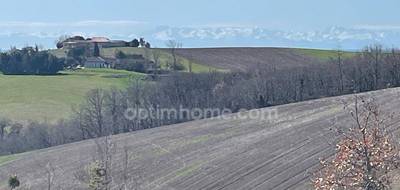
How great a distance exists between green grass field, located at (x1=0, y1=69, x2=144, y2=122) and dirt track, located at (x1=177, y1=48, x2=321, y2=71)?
12334 mm

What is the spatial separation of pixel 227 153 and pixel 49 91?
62682 mm

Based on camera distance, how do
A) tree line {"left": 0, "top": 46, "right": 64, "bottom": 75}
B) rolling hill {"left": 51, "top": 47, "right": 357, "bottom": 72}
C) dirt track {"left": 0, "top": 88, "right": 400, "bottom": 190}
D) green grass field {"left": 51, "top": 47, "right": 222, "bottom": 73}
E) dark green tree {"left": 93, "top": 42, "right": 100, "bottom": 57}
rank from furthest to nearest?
dark green tree {"left": 93, "top": 42, "right": 100, "bottom": 57}
green grass field {"left": 51, "top": 47, "right": 222, "bottom": 73}
tree line {"left": 0, "top": 46, "right": 64, "bottom": 75}
rolling hill {"left": 51, "top": 47, "right": 357, "bottom": 72}
dirt track {"left": 0, "top": 88, "right": 400, "bottom": 190}

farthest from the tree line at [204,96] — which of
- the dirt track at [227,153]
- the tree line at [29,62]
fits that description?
the tree line at [29,62]

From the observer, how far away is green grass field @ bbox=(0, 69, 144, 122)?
91688mm

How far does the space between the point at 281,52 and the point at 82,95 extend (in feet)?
117

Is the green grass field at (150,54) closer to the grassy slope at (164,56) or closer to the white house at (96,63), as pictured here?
the grassy slope at (164,56)

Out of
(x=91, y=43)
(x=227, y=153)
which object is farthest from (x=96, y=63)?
(x=227, y=153)

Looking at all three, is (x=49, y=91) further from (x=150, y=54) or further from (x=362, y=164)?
(x=362, y=164)

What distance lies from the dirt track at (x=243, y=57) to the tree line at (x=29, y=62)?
60.9 feet

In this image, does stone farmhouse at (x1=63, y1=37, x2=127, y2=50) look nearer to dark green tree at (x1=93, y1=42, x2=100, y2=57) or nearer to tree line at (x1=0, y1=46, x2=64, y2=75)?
dark green tree at (x1=93, y1=42, x2=100, y2=57)

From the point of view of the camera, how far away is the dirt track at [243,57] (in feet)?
377

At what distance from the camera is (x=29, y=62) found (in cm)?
12000

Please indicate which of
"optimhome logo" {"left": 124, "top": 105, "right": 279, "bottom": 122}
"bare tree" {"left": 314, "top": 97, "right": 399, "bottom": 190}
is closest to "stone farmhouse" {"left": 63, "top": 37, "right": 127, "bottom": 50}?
"optimhome logo" {"left": 124, "top": 105, "right": 279, "bottom": 122}

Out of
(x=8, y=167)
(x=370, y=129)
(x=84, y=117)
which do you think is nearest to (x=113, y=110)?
(x=84, y=117)
